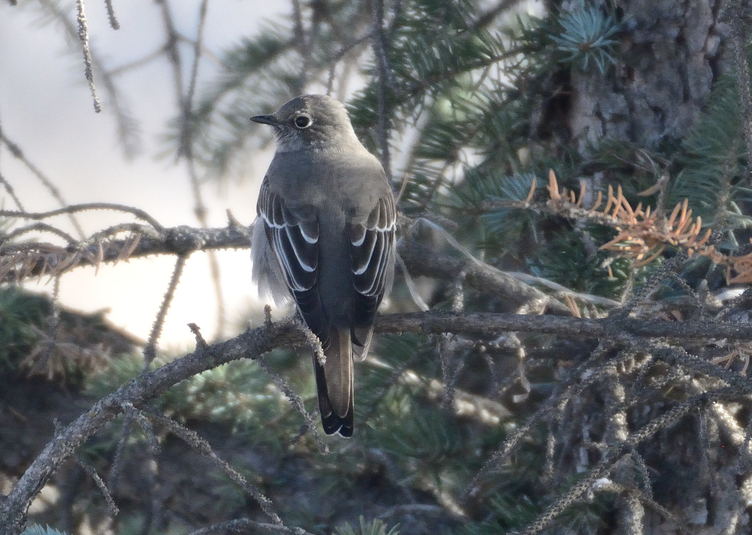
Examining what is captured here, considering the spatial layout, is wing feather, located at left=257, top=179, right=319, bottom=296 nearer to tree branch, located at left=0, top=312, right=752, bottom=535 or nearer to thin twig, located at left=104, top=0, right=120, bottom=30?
tree branch, located at left=0, top=312, right=752, bottom=535

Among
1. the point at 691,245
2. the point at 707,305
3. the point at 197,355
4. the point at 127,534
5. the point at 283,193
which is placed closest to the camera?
the point at 691,245

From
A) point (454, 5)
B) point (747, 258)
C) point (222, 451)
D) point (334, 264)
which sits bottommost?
point (222, 451)

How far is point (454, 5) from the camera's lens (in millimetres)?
3354

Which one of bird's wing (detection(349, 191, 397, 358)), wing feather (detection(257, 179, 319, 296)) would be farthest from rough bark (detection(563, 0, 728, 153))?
wing feather (detection(257, 179, 319, 296))

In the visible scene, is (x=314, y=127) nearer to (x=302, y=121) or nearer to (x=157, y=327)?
(x=302, y=121)

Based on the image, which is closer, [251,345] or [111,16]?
[111,16]

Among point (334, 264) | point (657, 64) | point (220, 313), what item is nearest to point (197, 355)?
point (220, 313)

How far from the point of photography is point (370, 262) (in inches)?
130

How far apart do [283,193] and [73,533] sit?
1.35 metres

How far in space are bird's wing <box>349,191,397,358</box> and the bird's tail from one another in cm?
8

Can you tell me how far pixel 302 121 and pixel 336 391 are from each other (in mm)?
1643

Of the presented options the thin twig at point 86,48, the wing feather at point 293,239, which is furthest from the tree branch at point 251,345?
the thin twig at point 86,48

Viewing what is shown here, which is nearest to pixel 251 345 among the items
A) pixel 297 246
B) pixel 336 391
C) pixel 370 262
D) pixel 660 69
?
pixel 336 391

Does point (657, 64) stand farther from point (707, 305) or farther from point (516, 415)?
point (516, 415)
